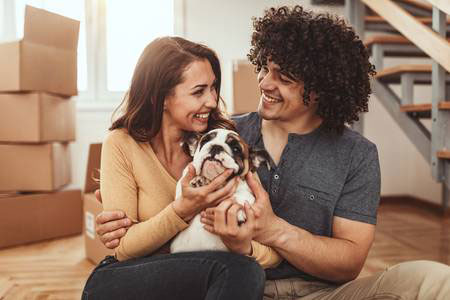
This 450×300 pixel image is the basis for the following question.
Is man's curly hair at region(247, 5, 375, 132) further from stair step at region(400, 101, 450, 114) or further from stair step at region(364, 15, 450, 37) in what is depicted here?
stair step at region(364, 15, 450, 37)

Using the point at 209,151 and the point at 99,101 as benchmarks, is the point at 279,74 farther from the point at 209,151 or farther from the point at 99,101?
the point at 99,101

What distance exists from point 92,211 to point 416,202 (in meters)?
2.96

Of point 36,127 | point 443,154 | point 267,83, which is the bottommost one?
point 443,154

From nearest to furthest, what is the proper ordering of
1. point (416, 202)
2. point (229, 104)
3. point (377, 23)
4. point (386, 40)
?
point (386, 40), point (377, 23), point (229, 104), point (416, 202)

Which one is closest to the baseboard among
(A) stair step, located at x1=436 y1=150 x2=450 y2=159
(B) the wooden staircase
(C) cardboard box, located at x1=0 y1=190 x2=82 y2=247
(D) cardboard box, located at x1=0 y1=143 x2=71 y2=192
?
(B) the wooden staircase

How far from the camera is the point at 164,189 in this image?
4.16 feet

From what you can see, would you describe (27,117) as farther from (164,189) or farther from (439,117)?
(439,117)

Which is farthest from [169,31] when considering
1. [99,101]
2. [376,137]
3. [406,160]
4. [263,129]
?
[263,129]

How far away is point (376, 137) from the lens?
13.7 ft

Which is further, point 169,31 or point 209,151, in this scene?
point 169,31

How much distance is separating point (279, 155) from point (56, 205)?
2.07 m

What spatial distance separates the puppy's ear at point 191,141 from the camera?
129cm

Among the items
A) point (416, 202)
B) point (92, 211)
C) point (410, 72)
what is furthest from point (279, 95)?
point (416, 202)

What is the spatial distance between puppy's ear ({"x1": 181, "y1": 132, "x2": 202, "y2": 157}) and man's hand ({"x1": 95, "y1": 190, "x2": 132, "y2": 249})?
26 centimetres
